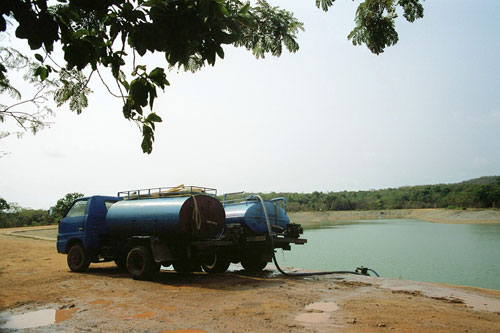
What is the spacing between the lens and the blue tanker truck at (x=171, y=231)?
10.2m

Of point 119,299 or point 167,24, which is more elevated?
point 167,24

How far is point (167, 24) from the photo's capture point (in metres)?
2.58

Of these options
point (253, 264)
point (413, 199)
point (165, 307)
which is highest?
point (413, 199)

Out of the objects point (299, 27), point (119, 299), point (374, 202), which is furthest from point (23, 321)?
point (374, 202)

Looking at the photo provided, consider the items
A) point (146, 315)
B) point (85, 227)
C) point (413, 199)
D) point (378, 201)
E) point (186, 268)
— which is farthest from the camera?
point (378, 201)

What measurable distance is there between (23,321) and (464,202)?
77926mm

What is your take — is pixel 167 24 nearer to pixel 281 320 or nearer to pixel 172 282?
pixel 281 320

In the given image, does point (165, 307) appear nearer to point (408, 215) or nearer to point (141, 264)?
point (141, 264)

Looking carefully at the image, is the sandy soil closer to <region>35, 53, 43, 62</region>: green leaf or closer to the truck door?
the truck door

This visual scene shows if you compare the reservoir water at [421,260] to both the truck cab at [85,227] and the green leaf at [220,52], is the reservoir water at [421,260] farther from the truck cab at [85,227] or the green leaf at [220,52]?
the green leaf at [220,52]

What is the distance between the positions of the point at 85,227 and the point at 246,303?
666cm

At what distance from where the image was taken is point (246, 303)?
24.3ft

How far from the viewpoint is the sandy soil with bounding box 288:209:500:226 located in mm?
61144

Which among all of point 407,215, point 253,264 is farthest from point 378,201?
point 253,264
